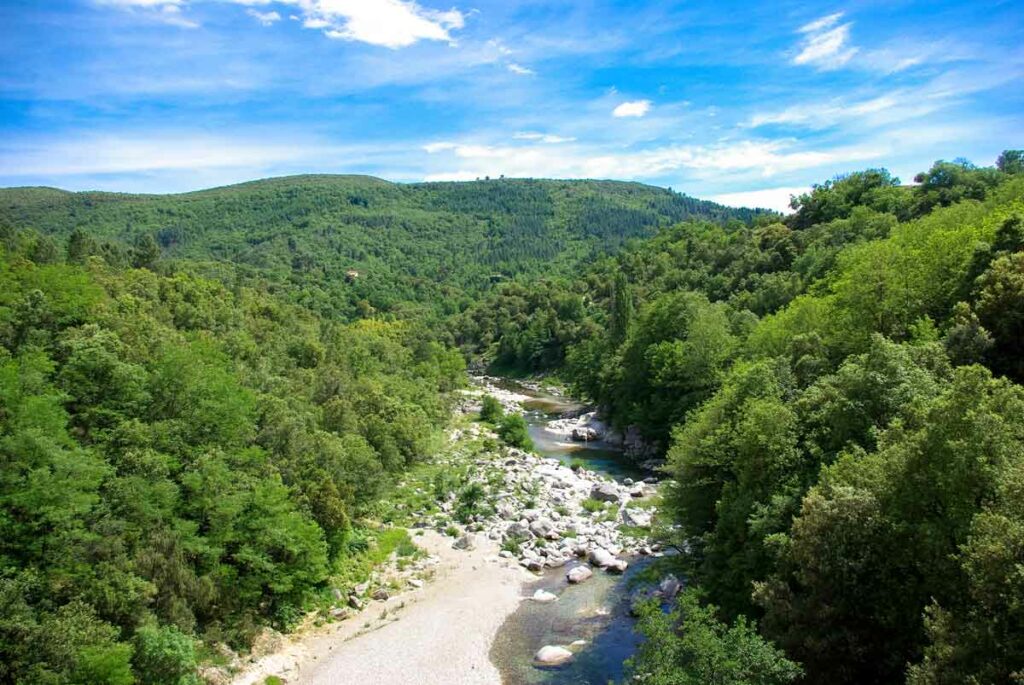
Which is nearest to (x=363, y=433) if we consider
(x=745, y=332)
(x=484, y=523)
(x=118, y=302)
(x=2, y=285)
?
(x=484, y=523)

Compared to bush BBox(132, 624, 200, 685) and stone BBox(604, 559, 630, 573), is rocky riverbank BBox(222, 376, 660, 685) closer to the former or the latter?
stone BBox(604, 559, 630, 573)

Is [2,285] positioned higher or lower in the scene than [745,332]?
higher

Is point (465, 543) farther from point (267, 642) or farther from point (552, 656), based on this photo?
point (267, 642)

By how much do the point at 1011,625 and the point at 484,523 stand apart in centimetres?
3403

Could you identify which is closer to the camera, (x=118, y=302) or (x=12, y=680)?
(x=12, y=680)

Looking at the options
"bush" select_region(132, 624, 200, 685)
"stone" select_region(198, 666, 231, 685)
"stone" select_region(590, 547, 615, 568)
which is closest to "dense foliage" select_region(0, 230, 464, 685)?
"bush" select_region(132, 624, 200, 685)

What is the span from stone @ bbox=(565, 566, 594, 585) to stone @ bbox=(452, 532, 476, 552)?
7.05m

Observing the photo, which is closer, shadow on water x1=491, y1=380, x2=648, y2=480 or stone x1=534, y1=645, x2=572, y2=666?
stone x1=534, y1=645, x2=572, y2=666

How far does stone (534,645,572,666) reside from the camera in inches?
1102

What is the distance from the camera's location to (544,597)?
34.2m

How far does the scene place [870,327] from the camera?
1531 inches

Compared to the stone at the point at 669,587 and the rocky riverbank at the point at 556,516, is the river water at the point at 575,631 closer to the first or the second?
the rocky riverbank at the point at 556,516

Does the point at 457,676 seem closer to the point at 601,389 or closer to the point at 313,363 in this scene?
the point at 313,363

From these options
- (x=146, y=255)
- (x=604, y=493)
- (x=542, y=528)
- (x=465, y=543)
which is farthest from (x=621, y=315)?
(x=146, y=255)
